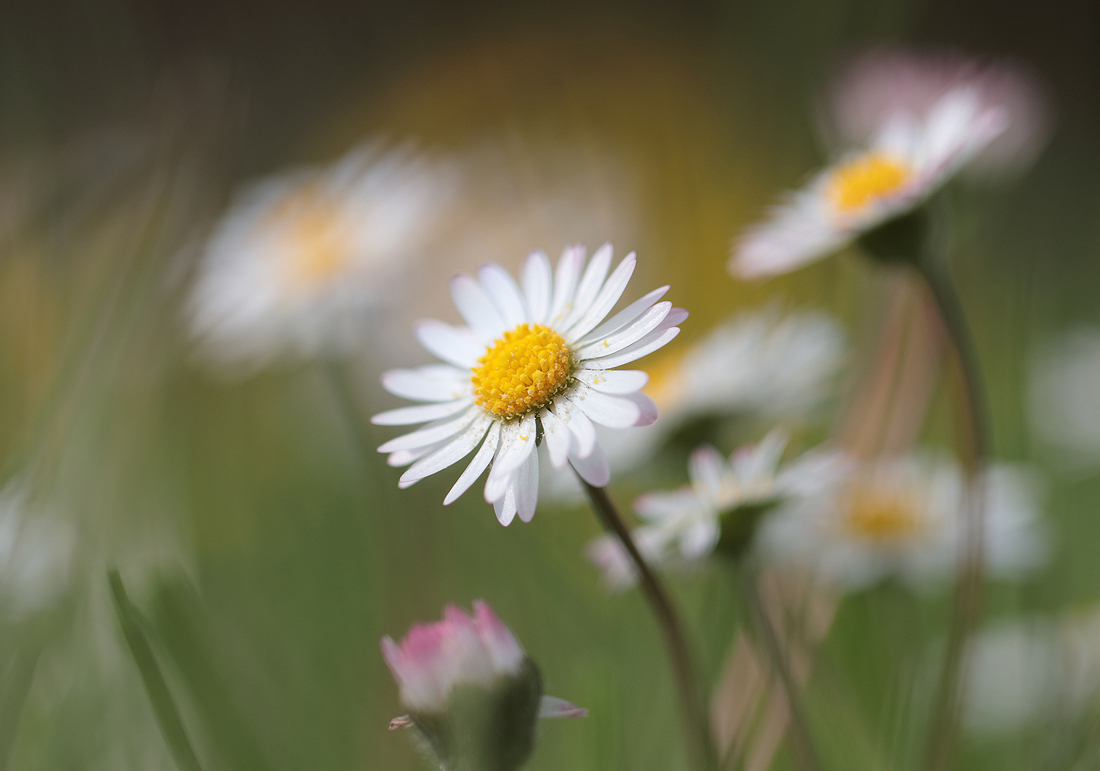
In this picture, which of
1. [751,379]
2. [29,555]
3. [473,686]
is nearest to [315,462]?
[29,555]

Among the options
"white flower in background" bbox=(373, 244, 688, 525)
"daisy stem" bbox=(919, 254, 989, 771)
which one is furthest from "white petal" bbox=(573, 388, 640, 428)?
"daisy stem" bbox=(919, 254, 989, 771)

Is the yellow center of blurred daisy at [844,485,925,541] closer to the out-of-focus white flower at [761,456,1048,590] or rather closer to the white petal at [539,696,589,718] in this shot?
the out-of-focus white flower at [761,456,1048,590]

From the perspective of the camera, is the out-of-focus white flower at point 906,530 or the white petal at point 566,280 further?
the out-of-focus white flower at point 906,530

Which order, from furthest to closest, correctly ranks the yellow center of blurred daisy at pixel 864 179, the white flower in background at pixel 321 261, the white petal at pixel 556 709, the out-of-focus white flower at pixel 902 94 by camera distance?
the out-of-focus white flower at pixel 902 94 < the white flower in background at pixel 321 261 < the yellow center of blurred daisy at pixel 864 179 < the white petal at pixel 556 709

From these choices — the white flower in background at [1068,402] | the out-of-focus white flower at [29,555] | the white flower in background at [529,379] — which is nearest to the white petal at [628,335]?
the white flower in background at [529,379]

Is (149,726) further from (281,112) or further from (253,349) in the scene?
(281,112)

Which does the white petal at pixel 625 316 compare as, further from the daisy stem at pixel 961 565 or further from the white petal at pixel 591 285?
the daisy stem at pixel 961 565
